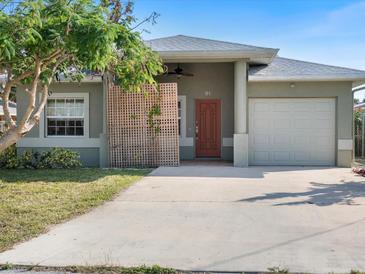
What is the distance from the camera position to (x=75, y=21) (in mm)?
7234

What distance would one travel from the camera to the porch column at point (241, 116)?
547 inches

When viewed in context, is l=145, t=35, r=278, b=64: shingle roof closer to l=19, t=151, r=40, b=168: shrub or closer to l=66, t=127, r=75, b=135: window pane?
l=66, t=127, r=75, b=135: window pane

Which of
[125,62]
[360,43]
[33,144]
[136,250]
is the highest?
[360,43]

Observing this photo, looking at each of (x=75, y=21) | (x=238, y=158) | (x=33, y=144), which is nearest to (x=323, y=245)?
(x=75, y=21)

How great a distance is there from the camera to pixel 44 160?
14242 millimetres

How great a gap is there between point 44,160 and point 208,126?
20.2 feet

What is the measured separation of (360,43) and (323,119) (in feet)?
22.4

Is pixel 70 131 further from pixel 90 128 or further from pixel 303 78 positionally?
pixel 303 78

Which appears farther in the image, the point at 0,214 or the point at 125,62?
the point at 125,62

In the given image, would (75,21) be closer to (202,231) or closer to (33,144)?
(202,231)

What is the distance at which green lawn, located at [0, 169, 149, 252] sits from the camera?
21.8 feet

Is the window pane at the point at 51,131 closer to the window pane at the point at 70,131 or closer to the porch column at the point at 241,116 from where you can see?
the window pane at the point at 70,131

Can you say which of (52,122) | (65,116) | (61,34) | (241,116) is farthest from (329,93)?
(61,34)

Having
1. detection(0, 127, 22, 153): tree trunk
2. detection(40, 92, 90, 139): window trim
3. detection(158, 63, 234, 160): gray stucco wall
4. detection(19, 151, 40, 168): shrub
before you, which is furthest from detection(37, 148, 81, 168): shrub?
detection(0, 127, 22, 153): tree trunk
